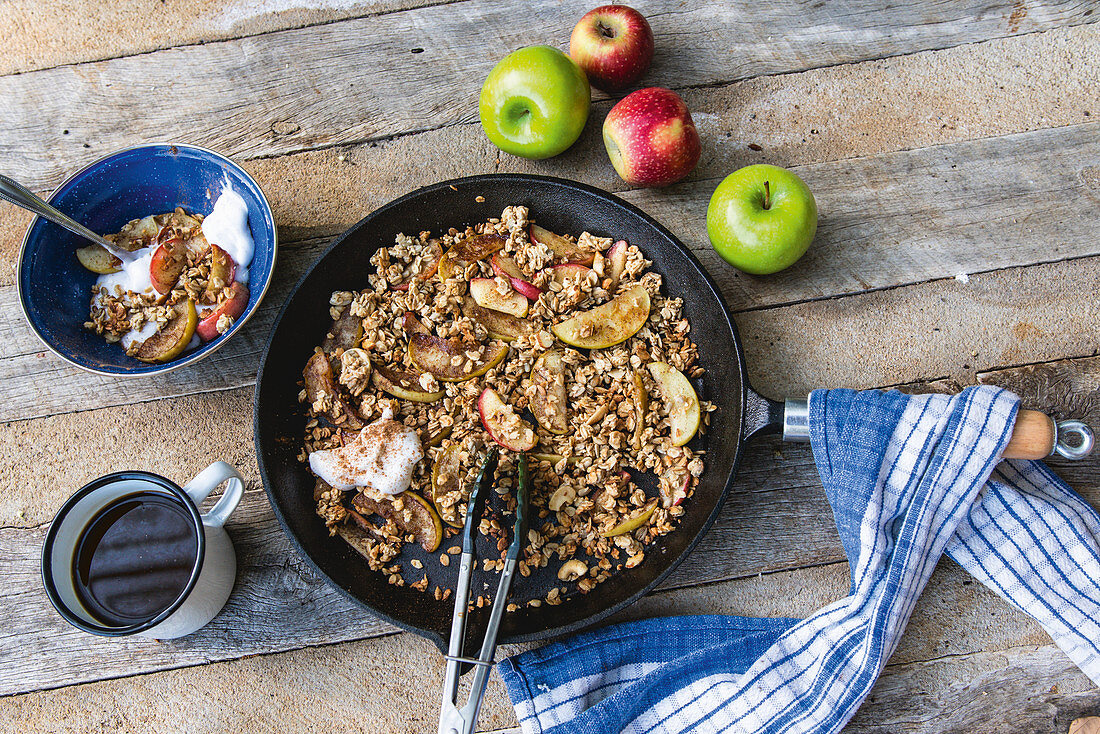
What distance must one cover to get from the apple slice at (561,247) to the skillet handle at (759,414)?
33 centimetres

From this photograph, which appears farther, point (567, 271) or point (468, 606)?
point (567, 271)

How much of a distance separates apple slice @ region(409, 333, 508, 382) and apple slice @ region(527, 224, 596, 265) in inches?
7.4

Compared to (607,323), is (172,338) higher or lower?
lower

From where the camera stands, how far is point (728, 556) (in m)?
1.15

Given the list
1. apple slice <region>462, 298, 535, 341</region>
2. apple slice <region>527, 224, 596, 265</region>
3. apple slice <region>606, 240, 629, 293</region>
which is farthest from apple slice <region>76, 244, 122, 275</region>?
apple slice <region>606, 240, 629, 293</region>

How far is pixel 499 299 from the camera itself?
1.11 m

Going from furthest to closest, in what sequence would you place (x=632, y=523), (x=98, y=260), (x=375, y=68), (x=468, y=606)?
1. (x=375, y=68)
2. (x=98, y=260)
3. (x=632, y=523)
4. (x=468, y=606)

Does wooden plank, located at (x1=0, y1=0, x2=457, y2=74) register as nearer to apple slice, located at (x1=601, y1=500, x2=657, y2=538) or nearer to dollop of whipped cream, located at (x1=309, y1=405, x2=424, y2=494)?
dollop of whipped cream, located at (x1=309, y1=405, x2=424, y2=494)

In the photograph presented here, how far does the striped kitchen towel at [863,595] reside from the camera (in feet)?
3.34

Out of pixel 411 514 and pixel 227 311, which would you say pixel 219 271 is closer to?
pixel 227 311

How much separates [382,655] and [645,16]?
3.98 ft

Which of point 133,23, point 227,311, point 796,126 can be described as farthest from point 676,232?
point 133,23

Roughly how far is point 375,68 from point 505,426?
72 cm

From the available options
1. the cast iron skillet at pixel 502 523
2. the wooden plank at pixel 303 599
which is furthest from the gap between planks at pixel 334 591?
the cast iron skillet at pixel 502 523
